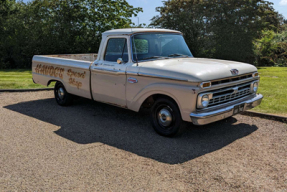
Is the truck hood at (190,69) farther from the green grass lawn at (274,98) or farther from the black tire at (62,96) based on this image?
the black tire at (62,96)

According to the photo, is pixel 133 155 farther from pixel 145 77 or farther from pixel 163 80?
pixel 145 77

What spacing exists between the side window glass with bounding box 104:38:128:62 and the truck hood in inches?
22.3

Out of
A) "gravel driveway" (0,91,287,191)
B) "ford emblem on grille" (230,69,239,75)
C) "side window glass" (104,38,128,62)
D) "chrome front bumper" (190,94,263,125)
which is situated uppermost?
"side window glass" (104,38,128,62)

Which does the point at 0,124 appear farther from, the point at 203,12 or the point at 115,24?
the point at 203,12

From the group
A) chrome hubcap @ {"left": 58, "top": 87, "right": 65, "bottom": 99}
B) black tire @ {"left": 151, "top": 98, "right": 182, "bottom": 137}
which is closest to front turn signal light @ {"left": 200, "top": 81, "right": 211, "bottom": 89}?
black tire @ {"left": 151, "top": 98, "right": 182, "bottom": 137}

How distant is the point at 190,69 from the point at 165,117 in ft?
3.36

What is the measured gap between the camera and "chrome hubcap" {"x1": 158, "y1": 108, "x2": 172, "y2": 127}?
5.42 meters

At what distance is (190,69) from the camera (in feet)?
16.7

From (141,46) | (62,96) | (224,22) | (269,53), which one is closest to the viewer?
(141,46)

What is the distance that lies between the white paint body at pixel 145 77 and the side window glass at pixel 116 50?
97mm

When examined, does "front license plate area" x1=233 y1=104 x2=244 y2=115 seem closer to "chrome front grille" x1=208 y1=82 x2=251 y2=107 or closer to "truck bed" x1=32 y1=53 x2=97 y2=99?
"chrome front grille" x1=208 y1=82 x2=251 y2=107

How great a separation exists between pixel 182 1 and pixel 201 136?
54.3 ft

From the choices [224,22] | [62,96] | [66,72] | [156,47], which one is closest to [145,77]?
→ [156,47]

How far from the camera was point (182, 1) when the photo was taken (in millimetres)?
20375
